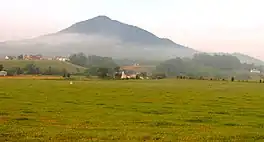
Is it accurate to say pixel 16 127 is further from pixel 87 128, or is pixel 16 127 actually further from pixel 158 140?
pixel 158 140

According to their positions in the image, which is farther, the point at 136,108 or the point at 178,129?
the point at 136,108

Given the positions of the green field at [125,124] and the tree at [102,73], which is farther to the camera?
the tree at [102,73]

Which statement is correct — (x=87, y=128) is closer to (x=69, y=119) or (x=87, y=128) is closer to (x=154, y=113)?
(x=69, y=119)

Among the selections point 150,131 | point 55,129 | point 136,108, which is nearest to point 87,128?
point 55,129

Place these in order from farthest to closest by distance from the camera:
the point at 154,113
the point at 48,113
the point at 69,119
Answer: the point at 154,113 → the point at 48,113 → the point at 69,119

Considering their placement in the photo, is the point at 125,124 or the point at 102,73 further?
the point at 102,73

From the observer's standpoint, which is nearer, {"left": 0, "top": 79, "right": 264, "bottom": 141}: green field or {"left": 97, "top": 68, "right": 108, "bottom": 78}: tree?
{"left": 0, "top": 79, "right": 264, "bottom": 141}: green field

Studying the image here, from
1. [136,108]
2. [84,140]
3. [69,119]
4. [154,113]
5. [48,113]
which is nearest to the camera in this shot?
[84,140]

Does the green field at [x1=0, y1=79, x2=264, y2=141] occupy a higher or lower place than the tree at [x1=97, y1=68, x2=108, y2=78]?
lower

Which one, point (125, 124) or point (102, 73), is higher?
point (102, 73)

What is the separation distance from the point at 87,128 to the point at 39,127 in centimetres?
330

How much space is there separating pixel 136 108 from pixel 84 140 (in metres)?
20.6

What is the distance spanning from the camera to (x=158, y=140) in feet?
83.1

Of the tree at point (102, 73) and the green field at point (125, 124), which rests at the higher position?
the tree at point (102, 73)
